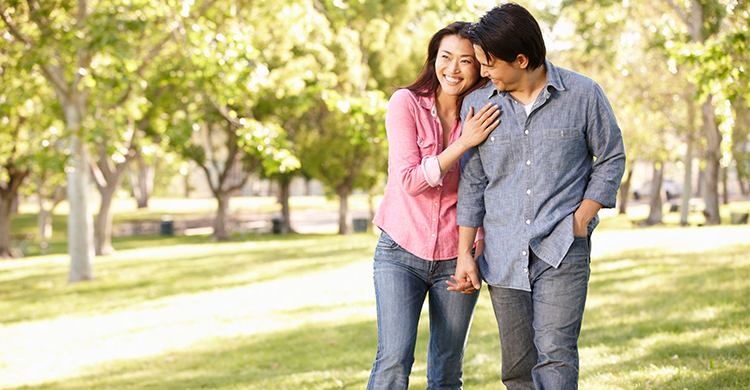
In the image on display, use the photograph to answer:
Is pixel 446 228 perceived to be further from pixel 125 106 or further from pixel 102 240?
pixel 102 240

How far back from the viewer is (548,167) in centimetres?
286

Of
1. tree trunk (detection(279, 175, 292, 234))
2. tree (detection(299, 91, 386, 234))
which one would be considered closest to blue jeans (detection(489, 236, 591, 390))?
tree (detection(299, 91, 386, 234))

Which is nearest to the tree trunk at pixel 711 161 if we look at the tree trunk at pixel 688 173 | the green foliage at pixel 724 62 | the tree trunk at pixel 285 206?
the tree trunk at pixel 688 173

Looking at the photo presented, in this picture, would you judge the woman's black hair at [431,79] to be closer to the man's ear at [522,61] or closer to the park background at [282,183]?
the man's ear at [522,61]

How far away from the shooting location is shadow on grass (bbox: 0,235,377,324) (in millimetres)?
13016

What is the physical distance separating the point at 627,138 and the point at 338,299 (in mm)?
16456

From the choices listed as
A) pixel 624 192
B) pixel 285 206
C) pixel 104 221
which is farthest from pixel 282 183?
pixel 624 192

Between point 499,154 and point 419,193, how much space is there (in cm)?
42

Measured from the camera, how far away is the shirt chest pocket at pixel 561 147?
285 cm

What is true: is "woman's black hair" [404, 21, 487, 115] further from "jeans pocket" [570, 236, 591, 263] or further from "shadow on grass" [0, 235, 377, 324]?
"shadow on grass" [0, 235, 377, 324]

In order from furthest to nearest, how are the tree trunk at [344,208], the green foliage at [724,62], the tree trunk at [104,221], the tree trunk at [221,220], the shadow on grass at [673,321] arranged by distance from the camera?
the tree trunk at [344,208] < the tree trunk at [221,220] < the tree trunk at [104,221] < the green foliage at [724,62] < the shadow on grass at [673,321]

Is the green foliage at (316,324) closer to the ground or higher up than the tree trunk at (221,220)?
closer to the ground

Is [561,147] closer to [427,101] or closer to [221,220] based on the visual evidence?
[427,101]

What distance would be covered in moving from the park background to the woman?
1994 millimetres
